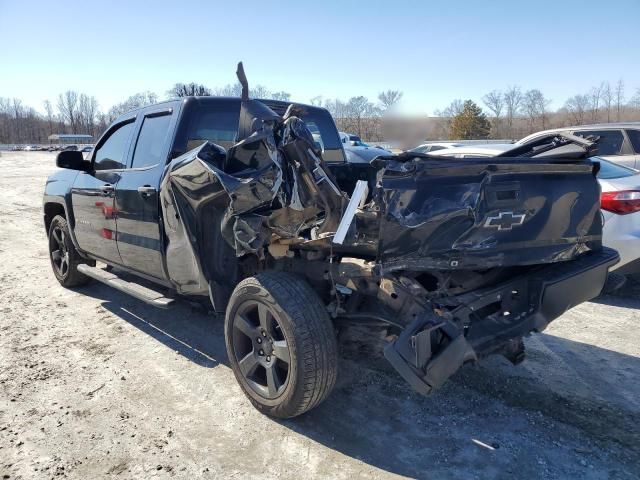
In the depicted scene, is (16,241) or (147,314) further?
(16,241)

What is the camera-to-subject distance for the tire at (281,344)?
2.94 meters

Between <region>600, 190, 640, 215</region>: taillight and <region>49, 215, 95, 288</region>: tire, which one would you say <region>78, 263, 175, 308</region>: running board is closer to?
<region>49, 215, 95, 288</region>: tire

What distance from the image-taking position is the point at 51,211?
6395 millimetres

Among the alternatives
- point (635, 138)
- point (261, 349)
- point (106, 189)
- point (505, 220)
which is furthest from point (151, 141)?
point (635, 138)

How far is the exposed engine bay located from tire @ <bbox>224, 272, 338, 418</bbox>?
270 millimetres

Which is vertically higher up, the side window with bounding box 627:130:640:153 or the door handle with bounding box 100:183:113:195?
the side window with bounding box 627:130:640:153

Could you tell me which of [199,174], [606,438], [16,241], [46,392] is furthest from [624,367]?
[16,241]

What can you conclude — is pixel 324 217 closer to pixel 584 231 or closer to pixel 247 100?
pixel 247 100

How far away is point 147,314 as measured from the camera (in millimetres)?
5363

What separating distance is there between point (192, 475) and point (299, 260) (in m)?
1.50

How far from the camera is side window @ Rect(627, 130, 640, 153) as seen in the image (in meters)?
7.81

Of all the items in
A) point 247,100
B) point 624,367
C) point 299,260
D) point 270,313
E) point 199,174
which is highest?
point 247,100

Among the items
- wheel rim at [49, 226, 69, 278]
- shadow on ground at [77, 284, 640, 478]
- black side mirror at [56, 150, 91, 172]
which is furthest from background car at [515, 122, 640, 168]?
wheel rim at [49, 226, 69, 278]

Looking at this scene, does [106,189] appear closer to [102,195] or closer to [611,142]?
[102,195]
